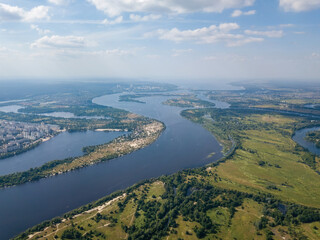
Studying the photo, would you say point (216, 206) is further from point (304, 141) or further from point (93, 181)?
point (304, 141)

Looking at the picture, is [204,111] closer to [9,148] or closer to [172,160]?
[172,160]

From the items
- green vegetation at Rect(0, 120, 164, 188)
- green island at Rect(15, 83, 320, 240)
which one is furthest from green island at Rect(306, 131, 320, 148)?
green vegetation at Rect(0, 120, 164, 188)

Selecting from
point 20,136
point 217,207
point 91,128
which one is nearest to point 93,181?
point 217,207

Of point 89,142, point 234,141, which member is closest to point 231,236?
point 234,141

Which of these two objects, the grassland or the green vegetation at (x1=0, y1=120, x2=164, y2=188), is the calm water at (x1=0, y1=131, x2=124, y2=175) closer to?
the green vegetation at (x1=0, y1=120, x2=164, y2=188)

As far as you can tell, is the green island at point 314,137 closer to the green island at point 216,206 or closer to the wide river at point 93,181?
the green island at point 216,206
